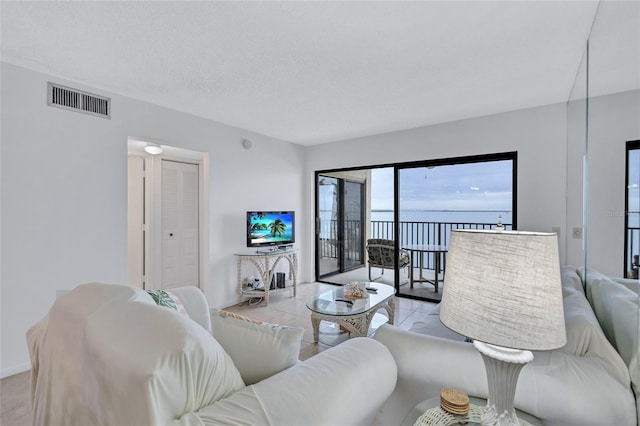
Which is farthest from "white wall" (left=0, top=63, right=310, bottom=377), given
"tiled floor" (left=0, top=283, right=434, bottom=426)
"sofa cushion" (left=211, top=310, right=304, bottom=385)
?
"sofa cushion" (left=211, top=310, right=304, bottom=385)

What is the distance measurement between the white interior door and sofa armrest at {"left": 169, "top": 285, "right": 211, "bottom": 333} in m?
2.75

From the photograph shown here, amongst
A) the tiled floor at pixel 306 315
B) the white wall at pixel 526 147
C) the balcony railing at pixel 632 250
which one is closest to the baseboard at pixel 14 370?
the tiled floor at pixel 306 315

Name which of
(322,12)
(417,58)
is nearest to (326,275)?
(417,58)

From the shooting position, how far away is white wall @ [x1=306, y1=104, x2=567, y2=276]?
10.7 ft

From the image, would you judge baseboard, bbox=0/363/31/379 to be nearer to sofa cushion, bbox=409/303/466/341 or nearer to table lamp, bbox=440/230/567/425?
sofa cushion, bbox=409/303/466/341

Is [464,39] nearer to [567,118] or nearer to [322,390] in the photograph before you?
[567,118]

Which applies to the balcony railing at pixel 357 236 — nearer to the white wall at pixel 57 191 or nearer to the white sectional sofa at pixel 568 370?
the white wall at pixel 57 191

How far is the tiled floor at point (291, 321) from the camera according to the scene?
6.32ft

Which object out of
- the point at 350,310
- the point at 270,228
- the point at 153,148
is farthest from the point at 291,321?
the point at 153,148

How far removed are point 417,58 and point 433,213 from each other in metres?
2.65

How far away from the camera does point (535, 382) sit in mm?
1086

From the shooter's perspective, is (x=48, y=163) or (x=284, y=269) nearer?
(x=48, y=163)

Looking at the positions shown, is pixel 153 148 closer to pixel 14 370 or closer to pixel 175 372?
pixel 14 370

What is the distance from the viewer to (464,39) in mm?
2006
